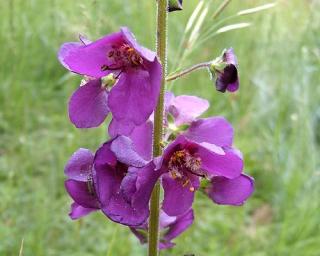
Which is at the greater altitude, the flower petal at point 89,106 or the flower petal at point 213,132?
the flower petal at point 89,106

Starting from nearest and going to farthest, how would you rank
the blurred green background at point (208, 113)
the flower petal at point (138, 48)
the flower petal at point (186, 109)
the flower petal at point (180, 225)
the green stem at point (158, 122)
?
1. the flower petal at point (138, 48)
2. the green stem at point (158, 122)
3. the flower petal at point (186, 109)
4. the flower petal at point (180, 225)
5. the blurred green background at point (208, 113)

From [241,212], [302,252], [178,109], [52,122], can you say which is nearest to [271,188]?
[241,212]

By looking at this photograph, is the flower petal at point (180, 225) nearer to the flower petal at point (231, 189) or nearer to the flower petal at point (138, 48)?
the flower petal at point (231, 189)

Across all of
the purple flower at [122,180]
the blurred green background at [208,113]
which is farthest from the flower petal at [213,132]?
the blurred green background at [208,113]

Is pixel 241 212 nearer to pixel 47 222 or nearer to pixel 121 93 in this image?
pixel 47 222

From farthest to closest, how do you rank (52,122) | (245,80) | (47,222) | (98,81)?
(245,80), (52,122), (47,222), (98,81)

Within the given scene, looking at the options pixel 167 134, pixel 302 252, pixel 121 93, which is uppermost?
pixel 121 93

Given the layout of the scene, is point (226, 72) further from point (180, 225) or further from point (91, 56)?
point (180, 225)

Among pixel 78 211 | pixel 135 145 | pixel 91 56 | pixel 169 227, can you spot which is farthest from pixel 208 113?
pixel 91 56
